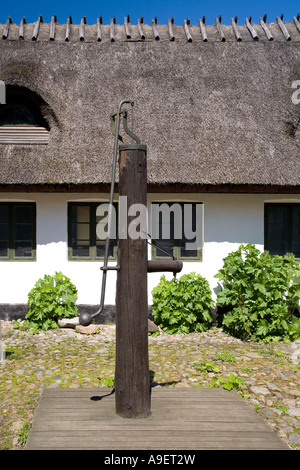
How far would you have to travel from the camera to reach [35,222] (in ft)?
25.4

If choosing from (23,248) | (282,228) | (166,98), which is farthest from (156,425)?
(166,98)

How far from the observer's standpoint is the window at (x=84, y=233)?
7.70m

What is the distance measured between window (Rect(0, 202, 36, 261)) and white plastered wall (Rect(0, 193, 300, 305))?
0.15 m

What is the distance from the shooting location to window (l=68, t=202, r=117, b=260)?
303 inches

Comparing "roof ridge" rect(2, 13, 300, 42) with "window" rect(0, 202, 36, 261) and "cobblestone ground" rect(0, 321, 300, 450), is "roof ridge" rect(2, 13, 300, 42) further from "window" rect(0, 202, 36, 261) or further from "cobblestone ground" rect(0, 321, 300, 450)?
"cobblestone ground" rect(0, 321, 300, 450)

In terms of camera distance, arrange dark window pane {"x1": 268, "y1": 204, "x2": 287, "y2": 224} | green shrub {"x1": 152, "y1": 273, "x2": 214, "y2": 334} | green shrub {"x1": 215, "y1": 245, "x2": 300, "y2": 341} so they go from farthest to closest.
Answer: dark window pane {"x1": 268, "y1": 204, "x2": 287, "y2": 224}, green shrub {"x1": 152, "y1": 273, "x2": 214, "y2": 334}, green shrub {"x1": 215, "y1": 245, "x2": 300, "y2": 341}

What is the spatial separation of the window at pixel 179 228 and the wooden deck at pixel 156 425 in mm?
3932

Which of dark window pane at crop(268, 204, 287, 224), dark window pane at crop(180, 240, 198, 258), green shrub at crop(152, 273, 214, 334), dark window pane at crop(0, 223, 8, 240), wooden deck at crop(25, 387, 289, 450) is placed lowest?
wooden deck at crop(25, 387, 289, 450)

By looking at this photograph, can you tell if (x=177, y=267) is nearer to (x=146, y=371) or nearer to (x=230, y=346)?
(x=146, y=371)

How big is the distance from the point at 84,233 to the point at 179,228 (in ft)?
5.49

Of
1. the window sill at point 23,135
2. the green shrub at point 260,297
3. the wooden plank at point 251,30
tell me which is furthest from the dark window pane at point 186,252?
the wooden plank at point 251,30

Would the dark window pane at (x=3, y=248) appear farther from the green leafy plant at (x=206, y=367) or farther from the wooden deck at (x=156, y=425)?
the wooden deck at (x=156, y=425)

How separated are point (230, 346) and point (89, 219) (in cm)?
321

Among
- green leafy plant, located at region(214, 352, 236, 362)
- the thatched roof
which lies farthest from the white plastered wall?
green leafy plant, located at region(214, 352, 236, 362)
